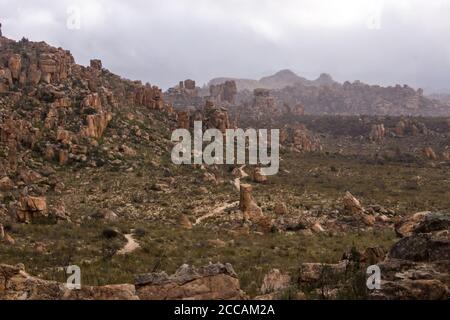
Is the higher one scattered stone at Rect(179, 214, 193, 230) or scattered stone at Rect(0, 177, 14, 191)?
scattered stone at Rect(0, 177, 14, 191)

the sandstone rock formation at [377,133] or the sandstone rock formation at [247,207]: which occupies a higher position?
the sandstone rock formation at [377,133]

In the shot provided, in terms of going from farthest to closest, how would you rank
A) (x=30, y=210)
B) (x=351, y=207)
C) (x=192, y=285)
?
(x=351, y=207) < (x=30, y=210) < (x=192, y=285)

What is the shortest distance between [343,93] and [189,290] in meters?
187

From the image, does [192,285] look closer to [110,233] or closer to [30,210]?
[110,233]

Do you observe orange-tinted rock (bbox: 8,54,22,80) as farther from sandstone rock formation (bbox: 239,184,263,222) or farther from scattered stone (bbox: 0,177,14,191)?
sandstone rock formation (bbox: 239,184,263,222)

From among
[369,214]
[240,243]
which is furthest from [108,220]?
[369,214]

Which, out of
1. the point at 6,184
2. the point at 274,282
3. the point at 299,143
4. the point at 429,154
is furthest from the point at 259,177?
the point at 299,143

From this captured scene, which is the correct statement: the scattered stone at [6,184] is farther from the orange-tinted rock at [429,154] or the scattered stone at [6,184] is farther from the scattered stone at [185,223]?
the orange-tinted rock at [429,154]

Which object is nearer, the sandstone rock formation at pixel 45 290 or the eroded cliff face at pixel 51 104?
the sandstone rock formation at pixel 45 290

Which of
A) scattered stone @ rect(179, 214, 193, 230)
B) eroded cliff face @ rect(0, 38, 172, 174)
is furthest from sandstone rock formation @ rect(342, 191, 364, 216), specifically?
eroded cliff face @ rect(0, 38, 172, 174)

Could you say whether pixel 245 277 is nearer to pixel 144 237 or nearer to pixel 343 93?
pixel 144 237

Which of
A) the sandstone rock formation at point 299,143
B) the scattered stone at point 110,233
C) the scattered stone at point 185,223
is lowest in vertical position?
the scattered stone at point 185,223

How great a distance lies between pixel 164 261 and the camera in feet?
56.1

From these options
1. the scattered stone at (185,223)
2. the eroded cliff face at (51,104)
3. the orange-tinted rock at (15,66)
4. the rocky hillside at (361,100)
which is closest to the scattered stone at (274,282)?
the scattered stone at (185,223)
